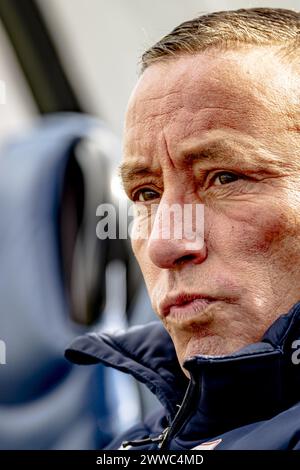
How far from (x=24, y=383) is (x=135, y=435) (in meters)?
0.46

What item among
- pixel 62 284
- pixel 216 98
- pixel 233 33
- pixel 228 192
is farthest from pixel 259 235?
pixel 62 284

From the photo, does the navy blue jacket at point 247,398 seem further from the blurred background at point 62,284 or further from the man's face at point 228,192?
the blurred background at point 62,284

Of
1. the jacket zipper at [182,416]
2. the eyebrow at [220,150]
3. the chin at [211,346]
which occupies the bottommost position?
the jacket zipper at [182,416]

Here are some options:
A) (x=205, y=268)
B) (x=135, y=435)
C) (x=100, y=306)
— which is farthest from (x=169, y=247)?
(x=100, y=306)

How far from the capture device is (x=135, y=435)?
168 cm

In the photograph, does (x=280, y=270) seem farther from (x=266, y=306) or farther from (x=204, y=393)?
(x=204, y=393)

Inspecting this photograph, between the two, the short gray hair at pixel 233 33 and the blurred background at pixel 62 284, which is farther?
the blurred background at pixel 62 284

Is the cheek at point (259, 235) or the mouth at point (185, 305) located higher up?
the cheek at point (259, 235)

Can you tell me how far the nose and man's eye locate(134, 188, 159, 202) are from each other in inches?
5.4

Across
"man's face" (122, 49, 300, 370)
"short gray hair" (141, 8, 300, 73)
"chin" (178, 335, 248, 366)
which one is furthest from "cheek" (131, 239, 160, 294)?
"short gray hair" (141, 8, 300, 73)

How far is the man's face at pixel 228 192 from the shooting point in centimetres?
126

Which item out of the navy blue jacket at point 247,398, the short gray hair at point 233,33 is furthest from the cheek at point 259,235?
the short gray hair at point 233,33

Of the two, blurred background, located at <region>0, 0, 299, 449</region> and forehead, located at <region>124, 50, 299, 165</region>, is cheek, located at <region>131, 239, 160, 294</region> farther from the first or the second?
blurred background, located at <region>0, 0, 299, 449</region>

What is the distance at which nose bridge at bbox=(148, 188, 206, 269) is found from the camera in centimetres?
127
